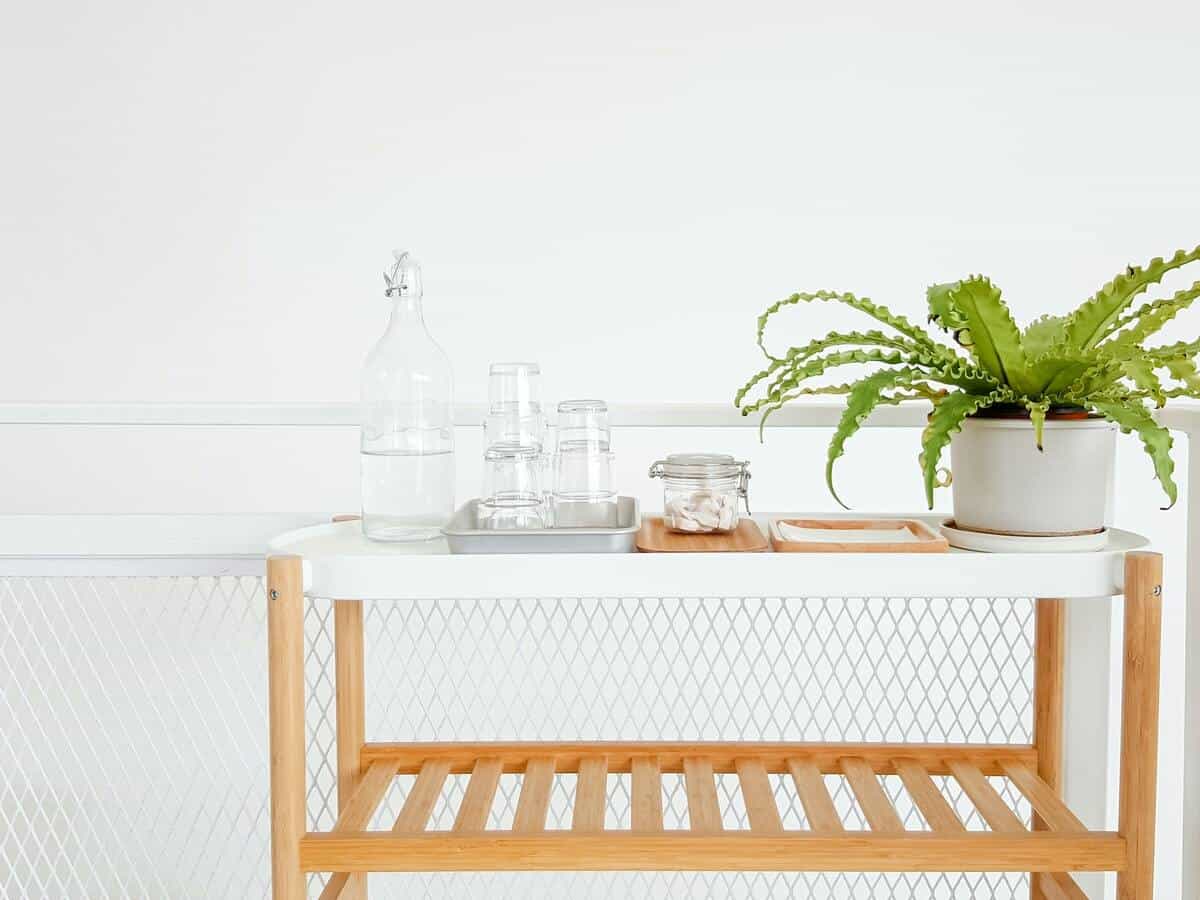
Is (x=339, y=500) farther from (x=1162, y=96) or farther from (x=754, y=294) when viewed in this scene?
(x=1162, y=96)

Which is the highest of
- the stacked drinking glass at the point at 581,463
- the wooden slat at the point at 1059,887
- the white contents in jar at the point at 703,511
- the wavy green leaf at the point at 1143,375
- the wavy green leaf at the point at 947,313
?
the wavy green leaf at the point at 947,313

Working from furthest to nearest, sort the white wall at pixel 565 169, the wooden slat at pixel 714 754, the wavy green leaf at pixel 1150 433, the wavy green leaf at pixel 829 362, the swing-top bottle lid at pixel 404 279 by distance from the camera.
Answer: the white wall at pixel 565 169
the wooden slat at pixel 714 754
the swing-top bottle lid at pixel 404 279
the wavy green leaf at pixel 829 362
the wavy green leaf at pixel 1150 433

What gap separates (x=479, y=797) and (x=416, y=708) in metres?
0.78

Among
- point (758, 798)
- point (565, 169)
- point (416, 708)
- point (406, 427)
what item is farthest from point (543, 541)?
point (565, 169)

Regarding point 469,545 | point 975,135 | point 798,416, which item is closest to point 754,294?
point 975,135

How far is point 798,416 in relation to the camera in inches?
57.8

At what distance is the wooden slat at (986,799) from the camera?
115cm

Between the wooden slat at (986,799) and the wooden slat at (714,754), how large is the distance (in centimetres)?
2

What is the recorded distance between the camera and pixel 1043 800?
4.09 feet

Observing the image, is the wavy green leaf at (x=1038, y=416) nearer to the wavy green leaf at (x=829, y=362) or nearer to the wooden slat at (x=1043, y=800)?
the wavy green leaf at (x=829, y=362)

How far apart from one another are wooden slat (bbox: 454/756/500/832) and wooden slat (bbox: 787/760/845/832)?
0.32 meters

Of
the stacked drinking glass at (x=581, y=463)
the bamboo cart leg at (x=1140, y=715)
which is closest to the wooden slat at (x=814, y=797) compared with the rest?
the bamboo cart leg at (x=1140, y=715)

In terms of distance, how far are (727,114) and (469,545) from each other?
1.94 m

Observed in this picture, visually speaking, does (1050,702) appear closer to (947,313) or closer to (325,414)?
(947,313)
